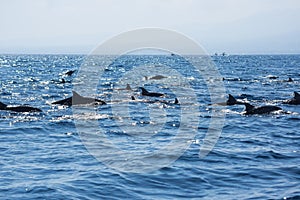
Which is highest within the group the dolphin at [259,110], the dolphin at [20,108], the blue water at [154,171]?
the dolphin at [259,110]

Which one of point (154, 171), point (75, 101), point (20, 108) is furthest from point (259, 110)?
point (154, 171)

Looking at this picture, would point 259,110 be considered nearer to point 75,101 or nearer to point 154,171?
point 75,101

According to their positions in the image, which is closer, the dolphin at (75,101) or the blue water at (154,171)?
the blue water at (154,171)

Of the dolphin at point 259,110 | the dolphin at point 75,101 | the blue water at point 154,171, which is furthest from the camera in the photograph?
the dolphin at point 75,101

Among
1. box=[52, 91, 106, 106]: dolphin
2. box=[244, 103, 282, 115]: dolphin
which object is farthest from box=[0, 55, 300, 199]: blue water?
box=[52, 91, 106, 106]: dolphin

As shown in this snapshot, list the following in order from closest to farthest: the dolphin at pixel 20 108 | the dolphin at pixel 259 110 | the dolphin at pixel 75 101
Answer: the dolphin at pixel 20 108 → the dolphin at pixel 259 110 → the dolphin at pixel 75 101

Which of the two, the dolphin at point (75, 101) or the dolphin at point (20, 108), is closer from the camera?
the dolphin at point (20, 108)

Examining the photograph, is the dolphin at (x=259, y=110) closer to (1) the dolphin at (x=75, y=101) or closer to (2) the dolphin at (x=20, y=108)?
(1) the dolphin at (x=75, y=101)

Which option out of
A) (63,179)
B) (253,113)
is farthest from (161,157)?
(253,113)

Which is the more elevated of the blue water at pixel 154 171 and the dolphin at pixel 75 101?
the dolphin at pixel 75 101

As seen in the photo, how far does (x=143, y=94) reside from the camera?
35938mm

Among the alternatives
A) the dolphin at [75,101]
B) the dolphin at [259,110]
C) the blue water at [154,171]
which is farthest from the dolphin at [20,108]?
the dolphin at [259,110]

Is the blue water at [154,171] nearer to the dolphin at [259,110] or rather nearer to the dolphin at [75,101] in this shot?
the dolphin at [259,110]

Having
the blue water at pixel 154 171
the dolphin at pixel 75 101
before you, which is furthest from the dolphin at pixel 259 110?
the dolphin at pixel 75 101
